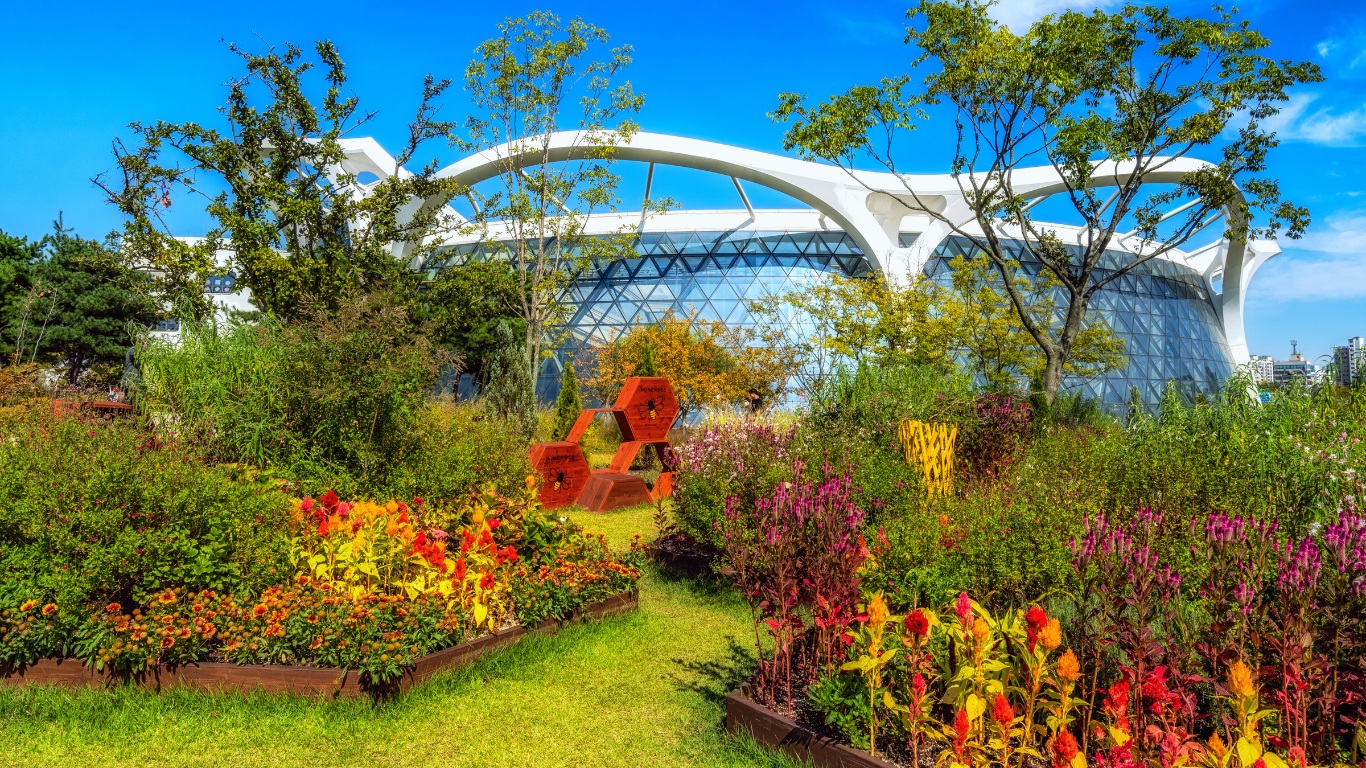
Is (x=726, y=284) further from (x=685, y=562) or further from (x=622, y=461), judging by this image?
(x=685, y=562)

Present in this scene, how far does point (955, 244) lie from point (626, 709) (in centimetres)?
3275

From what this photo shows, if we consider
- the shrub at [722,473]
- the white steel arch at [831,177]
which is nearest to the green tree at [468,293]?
the white steel arch at [831,177]

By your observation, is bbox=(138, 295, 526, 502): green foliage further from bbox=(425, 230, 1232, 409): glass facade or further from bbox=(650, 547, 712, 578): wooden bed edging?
bbox=(425, 230, 1232, 409): glass facade

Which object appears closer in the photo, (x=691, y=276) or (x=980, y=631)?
(x=980, y=631)

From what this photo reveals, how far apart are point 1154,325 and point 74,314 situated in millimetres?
44187

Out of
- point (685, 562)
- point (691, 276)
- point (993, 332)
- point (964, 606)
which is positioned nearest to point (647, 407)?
point (685, 562)

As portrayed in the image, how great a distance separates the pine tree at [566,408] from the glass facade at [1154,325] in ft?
58.6

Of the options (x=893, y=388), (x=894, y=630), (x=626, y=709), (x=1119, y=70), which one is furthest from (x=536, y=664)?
(x=1119, y=70)

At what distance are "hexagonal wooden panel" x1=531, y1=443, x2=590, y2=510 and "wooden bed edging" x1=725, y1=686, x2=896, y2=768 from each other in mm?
7808

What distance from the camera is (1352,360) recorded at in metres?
9.85

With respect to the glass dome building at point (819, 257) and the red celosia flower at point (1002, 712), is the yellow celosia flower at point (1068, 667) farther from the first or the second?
the glass dome building at point (819, 257)

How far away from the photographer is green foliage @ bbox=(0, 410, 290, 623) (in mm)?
4402

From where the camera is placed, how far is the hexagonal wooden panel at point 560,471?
38.4ft

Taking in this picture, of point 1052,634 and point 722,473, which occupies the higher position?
point 722,473
